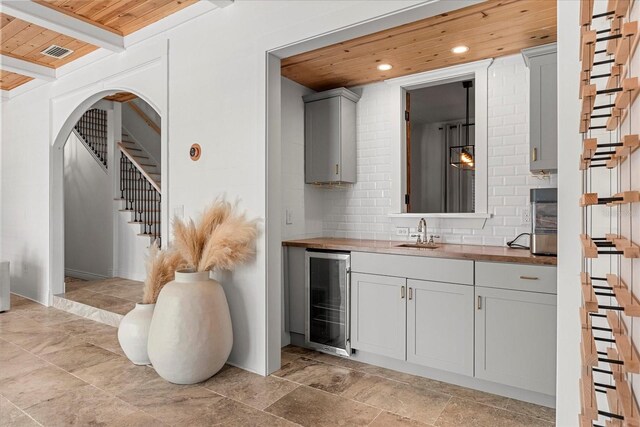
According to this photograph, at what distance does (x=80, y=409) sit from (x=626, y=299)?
113 inches

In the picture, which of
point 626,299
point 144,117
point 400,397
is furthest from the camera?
Result: point 144,117

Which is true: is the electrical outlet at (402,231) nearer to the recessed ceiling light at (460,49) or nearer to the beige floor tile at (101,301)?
the recessed ceiling light at (460,49)

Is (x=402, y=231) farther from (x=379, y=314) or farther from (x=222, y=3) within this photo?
(x=222, y=3)

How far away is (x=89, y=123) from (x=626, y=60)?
7398 millimetres

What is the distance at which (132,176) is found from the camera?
6430 millimetres

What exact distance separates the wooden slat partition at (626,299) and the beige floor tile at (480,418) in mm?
1862

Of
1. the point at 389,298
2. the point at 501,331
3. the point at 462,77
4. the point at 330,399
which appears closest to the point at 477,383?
the point at 501,331

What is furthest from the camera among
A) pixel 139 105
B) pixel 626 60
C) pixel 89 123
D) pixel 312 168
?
pixel 139 105

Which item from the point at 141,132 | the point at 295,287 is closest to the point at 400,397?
the point at 295,287

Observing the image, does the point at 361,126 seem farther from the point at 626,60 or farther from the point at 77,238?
the point at 77,238

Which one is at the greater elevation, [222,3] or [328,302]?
[222,3]

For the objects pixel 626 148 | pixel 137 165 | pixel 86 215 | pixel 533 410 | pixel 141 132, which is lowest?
pixel 533 410

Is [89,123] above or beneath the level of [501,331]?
above

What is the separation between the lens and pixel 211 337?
2.80 m
